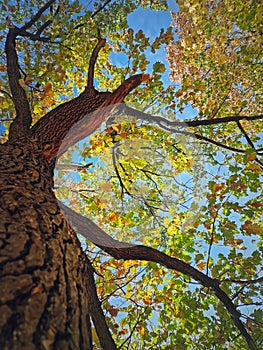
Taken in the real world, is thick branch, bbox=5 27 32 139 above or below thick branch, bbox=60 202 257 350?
above

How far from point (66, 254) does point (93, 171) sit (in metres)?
5.43

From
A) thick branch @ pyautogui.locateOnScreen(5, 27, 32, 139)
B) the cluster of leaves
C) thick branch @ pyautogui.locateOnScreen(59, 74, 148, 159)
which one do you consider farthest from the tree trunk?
the cluster of leaves

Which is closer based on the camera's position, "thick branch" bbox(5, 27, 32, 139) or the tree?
the tree

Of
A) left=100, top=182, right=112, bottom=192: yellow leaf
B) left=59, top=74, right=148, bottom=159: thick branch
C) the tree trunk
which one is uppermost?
left=100, top=182, right=112, bottom=192: yellow leaf

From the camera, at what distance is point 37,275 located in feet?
3.23

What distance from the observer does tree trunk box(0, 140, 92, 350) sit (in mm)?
789

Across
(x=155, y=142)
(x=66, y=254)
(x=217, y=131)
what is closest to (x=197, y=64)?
(x=217, y=131)

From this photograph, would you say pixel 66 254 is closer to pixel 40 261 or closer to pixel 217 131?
pixel 40 261

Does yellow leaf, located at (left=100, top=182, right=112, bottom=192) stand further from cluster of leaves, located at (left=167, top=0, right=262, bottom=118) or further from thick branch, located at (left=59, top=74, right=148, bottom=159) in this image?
thick branch, located at (left=59, top=74, right=148, bottom=159)

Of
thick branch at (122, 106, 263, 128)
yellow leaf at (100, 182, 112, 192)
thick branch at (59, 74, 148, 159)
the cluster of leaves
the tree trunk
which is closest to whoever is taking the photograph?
the tree trunk

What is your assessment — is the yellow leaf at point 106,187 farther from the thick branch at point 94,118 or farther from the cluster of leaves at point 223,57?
the thick branch at point 94,118

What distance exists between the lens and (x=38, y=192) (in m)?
1.65

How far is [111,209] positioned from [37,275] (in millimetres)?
4733

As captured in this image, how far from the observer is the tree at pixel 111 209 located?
3.44 feet
